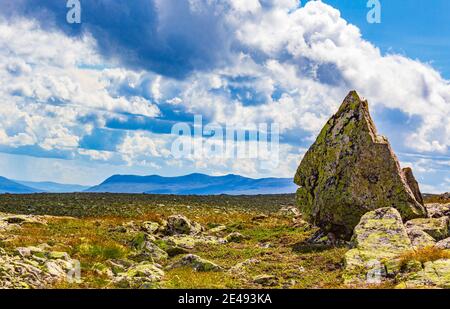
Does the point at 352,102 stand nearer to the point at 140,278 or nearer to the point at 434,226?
the point at 434,226

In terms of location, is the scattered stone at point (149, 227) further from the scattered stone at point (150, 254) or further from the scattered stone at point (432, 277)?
the scattered stone at point (432, 277)

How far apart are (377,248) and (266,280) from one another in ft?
19.3

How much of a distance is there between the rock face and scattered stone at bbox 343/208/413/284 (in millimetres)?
4571

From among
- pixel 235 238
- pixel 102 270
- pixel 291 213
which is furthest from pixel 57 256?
pixel 291 213

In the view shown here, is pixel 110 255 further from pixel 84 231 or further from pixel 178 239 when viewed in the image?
pixel 84 231

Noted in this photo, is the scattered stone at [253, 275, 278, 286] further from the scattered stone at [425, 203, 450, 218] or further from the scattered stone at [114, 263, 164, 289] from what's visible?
the scattered stone at [425, 203, 450, 218]

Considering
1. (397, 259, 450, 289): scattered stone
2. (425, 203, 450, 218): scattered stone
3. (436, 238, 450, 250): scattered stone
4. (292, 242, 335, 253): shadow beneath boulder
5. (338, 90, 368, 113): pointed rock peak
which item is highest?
(338, 90, 368, 113): pointed rock peak

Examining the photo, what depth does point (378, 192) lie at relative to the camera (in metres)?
32.1

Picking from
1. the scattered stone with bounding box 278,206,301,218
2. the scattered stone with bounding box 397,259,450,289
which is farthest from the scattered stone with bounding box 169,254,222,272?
the scattered stone with bounding box 278,206,301,218

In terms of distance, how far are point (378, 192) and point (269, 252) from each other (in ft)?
28.6

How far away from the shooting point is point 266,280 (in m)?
21.1

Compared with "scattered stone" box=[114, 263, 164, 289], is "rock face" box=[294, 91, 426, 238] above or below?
above

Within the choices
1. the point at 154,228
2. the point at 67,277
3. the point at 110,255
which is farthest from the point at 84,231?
the point at 67,277

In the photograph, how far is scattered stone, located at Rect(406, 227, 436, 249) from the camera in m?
25.1
